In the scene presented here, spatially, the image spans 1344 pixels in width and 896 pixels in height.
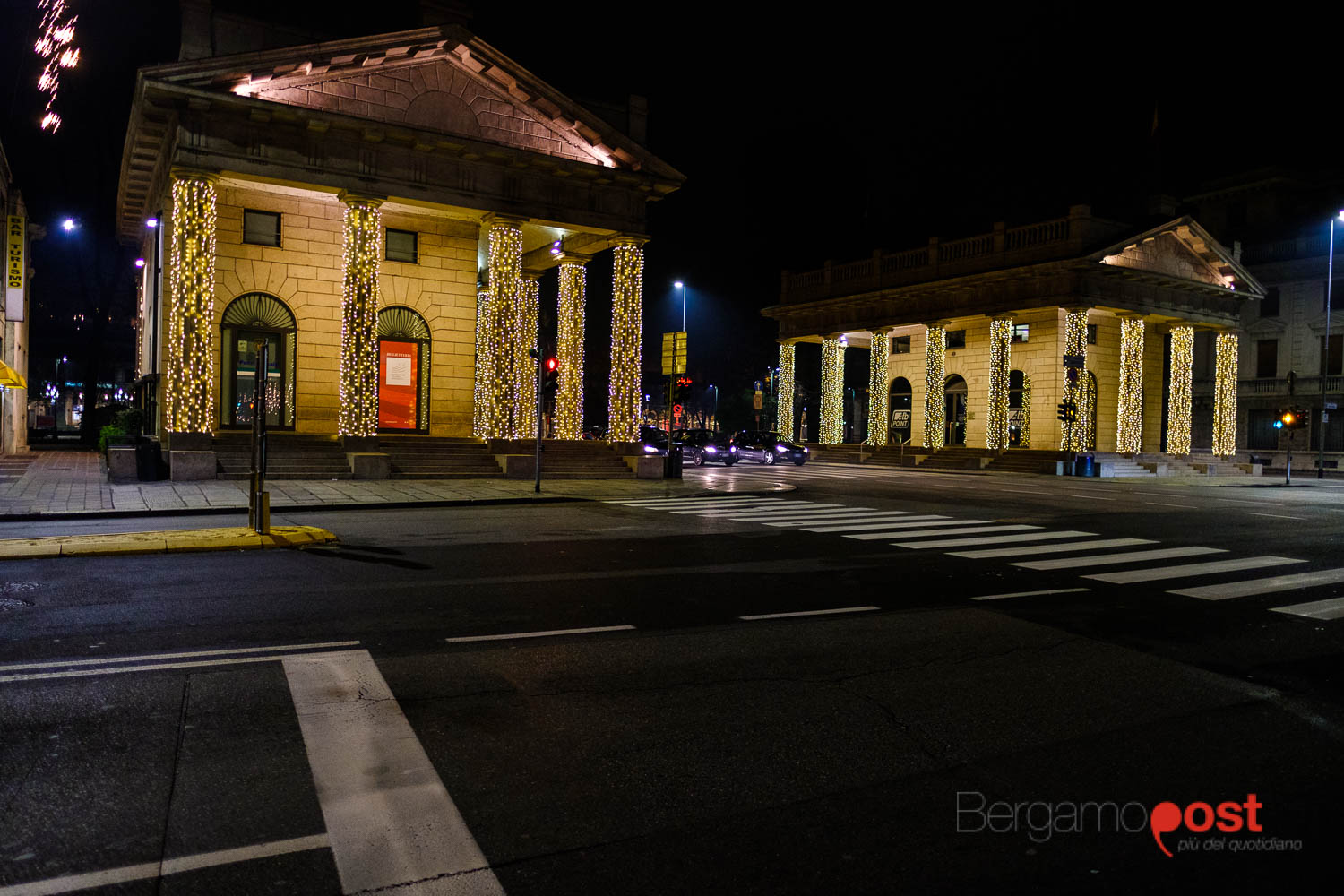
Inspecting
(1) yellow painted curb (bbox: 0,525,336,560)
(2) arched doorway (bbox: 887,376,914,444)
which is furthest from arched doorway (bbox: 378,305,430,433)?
(2) arched doorway (bbox: 887,376,914,444)

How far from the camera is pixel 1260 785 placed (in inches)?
172

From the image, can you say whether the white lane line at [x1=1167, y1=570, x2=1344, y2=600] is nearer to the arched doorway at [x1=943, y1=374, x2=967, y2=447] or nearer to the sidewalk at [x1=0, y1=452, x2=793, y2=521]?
the sidewalk at [x1=0, y1=452, x2=793, y2=521]

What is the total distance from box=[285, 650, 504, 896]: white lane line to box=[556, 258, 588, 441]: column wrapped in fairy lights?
24999 millimetres

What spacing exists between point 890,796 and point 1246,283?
5413cm

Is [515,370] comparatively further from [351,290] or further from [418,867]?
[418,867]

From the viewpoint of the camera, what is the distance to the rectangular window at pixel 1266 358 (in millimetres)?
51688

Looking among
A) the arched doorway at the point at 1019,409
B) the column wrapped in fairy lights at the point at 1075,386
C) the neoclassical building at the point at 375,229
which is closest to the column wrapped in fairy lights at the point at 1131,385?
the column wrapped in fairy lights at the point at 1075,386

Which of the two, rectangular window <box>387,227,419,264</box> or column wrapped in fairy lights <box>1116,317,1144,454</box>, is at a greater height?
rectangular window <box>387,227,419,264</box>

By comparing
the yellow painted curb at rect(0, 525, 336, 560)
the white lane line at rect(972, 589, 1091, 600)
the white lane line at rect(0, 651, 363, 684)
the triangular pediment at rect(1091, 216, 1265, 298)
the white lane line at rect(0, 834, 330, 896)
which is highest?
the triangular pediment at rect(1091, 216, 1265, 298)

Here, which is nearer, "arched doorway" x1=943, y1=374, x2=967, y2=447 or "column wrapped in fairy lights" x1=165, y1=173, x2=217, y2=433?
"column wrapped in fairy lights" x1=165, y1=173, x2=217, y2=433

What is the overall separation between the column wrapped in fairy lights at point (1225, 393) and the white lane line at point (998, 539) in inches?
1587

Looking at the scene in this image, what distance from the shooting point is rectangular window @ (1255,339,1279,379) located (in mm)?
51688

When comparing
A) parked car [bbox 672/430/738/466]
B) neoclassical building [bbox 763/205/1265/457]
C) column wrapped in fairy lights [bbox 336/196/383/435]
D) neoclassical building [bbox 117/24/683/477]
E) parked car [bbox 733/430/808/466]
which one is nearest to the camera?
neoclassical building [bbox 117/24/683/477]

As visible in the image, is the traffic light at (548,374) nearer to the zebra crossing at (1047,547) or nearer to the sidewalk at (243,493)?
the sidewalk at (243,493)
